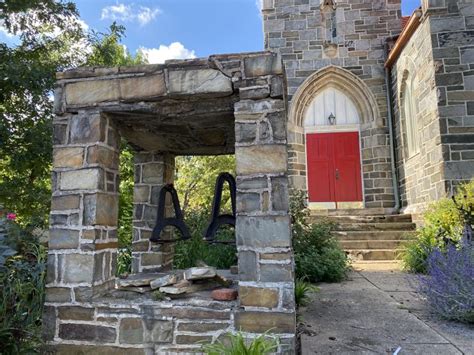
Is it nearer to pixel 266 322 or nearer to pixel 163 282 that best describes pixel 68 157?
pixel 163 282

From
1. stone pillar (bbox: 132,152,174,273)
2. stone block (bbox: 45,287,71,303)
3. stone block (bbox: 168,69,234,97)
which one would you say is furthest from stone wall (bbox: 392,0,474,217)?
stone block (bbox: 45,287,71,303)

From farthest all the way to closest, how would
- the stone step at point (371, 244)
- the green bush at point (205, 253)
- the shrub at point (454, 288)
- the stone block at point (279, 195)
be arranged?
the stone step at point (371, 244) < the green bush at point (205, 253) < the shrub at point (454, 288) < the stone block at point (279, 195)

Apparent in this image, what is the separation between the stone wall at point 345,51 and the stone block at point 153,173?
5151 millimetres

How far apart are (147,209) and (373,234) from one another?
4805mm

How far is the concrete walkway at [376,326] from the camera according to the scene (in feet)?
7.46

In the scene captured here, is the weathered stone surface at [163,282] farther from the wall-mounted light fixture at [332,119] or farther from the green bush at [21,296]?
the wall-mounted light fixture at [332,119]

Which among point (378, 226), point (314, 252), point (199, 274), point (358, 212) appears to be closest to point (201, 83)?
point (199, 274)

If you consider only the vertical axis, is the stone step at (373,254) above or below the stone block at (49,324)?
above

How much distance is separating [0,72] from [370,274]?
6172 millimetres

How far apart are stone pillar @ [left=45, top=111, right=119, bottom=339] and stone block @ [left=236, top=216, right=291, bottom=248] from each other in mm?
1058

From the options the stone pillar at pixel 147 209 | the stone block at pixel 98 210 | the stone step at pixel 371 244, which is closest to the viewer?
the stone block at pixel 98 210

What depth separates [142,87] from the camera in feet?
8.64

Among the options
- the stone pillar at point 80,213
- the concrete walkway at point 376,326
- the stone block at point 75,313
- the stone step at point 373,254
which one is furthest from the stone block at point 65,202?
the stone step at point 373,254

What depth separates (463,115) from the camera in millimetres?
5961
